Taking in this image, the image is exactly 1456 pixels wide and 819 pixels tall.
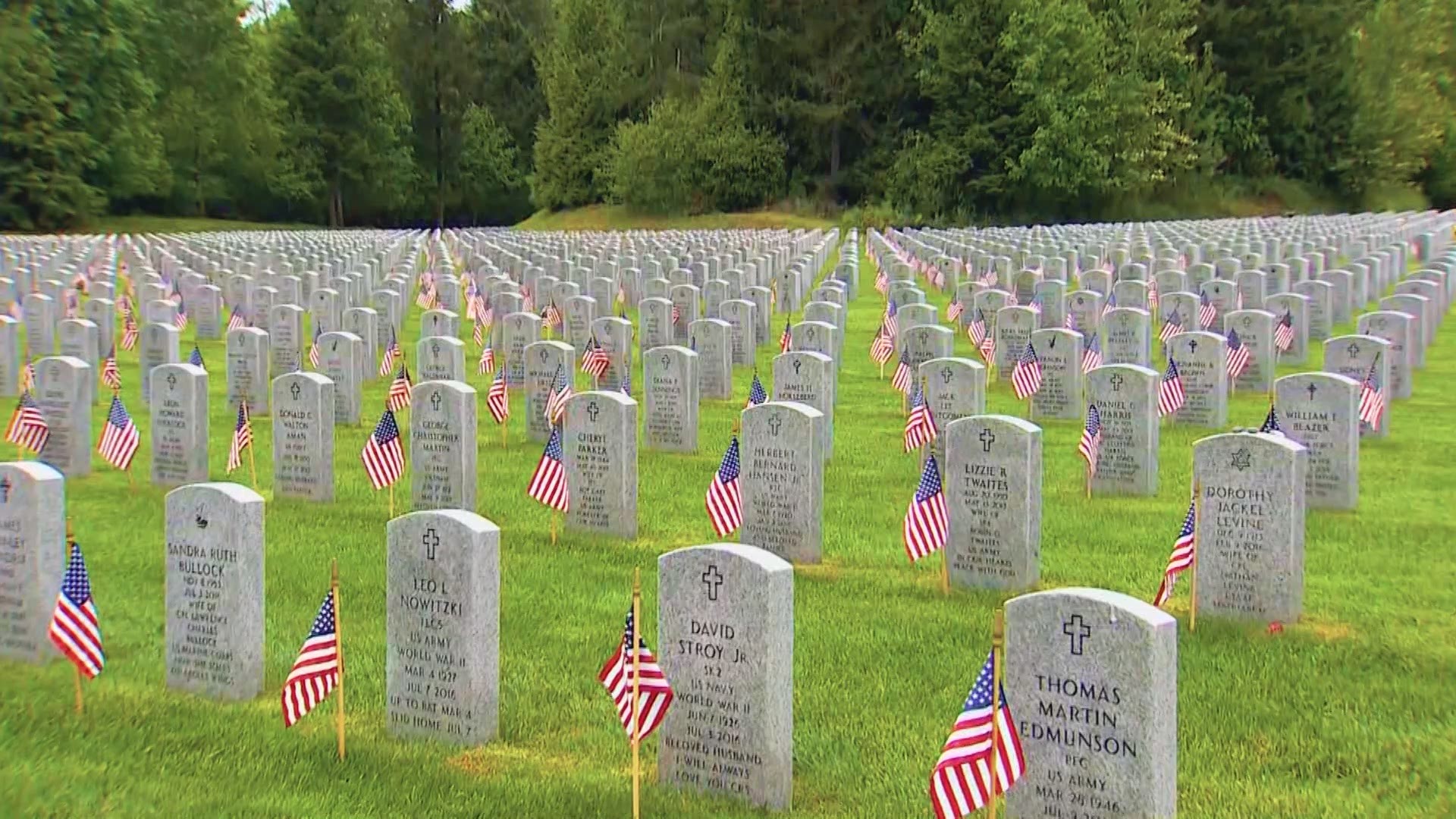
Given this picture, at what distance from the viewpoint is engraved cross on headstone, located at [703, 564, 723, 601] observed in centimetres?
600

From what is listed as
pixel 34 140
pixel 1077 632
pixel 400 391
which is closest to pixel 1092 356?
pixel 400 391

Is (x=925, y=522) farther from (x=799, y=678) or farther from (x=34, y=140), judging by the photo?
(x=34, y=140)

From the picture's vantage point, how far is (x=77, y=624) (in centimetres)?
686

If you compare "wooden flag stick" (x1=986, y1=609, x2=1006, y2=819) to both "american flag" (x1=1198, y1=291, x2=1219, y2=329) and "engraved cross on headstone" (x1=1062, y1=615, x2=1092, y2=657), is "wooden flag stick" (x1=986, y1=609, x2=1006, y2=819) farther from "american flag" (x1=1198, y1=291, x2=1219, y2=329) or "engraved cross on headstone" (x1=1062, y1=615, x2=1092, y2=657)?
"american flag" (x1=1198, y1=291, x2=1219, y2=329)

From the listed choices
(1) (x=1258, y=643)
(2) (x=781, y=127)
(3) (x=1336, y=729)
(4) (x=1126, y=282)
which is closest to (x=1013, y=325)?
(4) (x=1126, y=282)

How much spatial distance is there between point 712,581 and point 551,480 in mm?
4237

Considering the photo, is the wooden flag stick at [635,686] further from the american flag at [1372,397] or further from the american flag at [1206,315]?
→ the american flag at [1206,315]

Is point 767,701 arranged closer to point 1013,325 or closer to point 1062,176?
point 1013,325

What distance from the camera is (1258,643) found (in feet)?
26.3

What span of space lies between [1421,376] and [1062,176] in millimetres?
38690

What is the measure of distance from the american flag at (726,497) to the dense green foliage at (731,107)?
47.0 meters

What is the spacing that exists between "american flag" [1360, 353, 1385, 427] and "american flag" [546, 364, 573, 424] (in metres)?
7.02

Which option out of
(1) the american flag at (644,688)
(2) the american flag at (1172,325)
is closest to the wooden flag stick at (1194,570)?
(1) the american flag at (644,688)

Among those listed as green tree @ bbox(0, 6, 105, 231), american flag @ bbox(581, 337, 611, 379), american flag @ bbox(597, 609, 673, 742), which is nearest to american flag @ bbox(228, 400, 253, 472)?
american flag @ bbox(581, 337, 611, 379)
